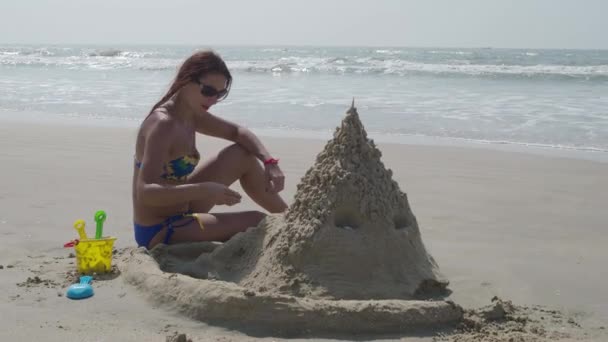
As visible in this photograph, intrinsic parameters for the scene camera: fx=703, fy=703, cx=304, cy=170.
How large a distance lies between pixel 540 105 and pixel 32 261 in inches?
424

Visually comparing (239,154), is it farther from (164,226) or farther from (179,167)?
(164,226)

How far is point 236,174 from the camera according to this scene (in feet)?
11.6

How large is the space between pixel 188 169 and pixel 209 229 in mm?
305

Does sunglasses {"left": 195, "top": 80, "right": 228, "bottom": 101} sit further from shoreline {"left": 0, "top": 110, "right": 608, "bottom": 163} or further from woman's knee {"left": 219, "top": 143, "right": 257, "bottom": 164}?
shoreline {"left": 0, "top": 110, "right": 608, "bottom": 163}

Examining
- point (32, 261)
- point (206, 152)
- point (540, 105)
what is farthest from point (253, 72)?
point (32, 261)

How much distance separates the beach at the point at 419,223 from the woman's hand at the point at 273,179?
824 mm

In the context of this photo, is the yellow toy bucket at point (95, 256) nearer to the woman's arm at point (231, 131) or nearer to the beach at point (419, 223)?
the beach at point (419, 223)

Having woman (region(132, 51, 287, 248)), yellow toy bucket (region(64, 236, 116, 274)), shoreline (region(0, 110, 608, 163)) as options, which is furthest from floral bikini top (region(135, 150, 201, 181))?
shoreline (region(0, 110, 608, 163))

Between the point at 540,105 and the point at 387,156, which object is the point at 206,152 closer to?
the point at 387,156

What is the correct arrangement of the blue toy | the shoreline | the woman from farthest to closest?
1. the shoreline
2. the woman
3. the blue toy

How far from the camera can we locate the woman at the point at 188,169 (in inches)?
122

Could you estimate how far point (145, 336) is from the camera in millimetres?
2557

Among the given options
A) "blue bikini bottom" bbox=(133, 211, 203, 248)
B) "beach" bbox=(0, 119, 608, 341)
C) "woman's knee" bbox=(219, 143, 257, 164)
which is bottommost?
"beach" bbox=(0, 119, 608, 341)

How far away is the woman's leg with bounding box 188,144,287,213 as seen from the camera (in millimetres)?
3482
